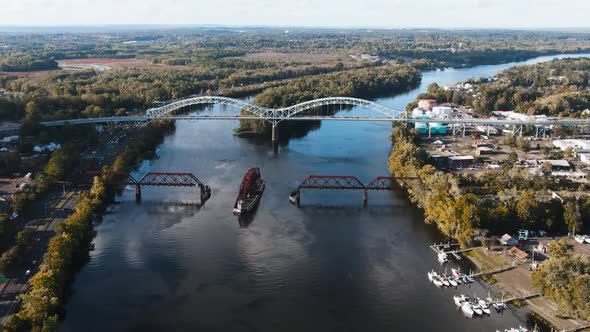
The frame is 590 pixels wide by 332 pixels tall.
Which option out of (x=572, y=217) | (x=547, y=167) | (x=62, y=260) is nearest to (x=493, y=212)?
(x=572, y=217)

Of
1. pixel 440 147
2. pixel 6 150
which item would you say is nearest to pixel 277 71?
pixel 440 147

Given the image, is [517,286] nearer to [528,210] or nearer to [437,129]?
[528,210]

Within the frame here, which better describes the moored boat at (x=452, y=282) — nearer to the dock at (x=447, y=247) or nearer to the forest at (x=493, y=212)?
the dock at (x=447, y=247)

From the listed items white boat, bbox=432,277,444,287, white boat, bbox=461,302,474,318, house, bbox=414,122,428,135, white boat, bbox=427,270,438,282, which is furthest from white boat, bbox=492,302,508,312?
house, bbox=414,122,428,135

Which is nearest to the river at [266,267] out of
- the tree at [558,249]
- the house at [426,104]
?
the tree at [558,249]

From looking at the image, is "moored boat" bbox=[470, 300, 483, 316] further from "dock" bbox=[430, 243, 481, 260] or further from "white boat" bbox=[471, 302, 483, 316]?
"dock" bbox=[430, 243, 481, 260]

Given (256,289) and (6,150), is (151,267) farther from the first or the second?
(6,150)
